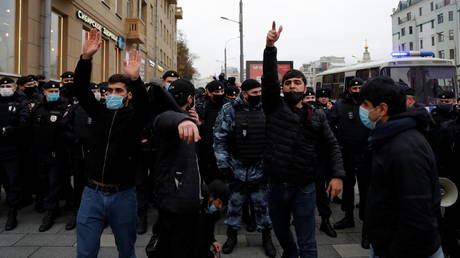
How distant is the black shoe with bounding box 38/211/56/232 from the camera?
496 cm

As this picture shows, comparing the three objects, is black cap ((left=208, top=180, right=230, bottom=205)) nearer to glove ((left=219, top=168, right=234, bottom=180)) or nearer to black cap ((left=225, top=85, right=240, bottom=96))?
glove ((left=219, top=168, right=234, bottom=180))

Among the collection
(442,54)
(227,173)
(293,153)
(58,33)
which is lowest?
(227,173)

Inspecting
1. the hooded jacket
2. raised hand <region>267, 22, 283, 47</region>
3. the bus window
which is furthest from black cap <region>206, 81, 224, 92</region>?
the bus window

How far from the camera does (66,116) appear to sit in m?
5.32

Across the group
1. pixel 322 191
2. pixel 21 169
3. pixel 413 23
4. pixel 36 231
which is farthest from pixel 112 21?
pixel 413 23

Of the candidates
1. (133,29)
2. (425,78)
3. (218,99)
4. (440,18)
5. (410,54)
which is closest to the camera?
(218,99)

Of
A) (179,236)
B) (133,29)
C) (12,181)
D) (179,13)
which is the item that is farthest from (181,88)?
(179,13)

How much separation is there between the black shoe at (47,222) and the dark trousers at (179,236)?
3.38 metres

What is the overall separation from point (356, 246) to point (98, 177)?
3368mm

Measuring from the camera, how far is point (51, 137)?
537 centimetres

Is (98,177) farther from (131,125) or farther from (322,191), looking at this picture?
(322,191)

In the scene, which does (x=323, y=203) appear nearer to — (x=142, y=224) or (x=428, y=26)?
(x=142, y=224)

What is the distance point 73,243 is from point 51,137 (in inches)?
69.4

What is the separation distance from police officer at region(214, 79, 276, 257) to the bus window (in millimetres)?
10481
